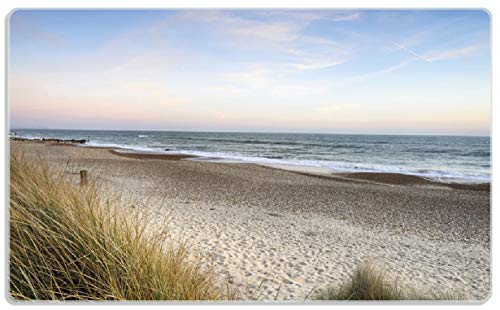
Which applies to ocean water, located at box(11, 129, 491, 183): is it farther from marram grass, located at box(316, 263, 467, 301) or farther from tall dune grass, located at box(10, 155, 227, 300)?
tall dune grass, located at box(10, 155, 227, 300)

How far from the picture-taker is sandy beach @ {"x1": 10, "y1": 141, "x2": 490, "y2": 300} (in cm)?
353

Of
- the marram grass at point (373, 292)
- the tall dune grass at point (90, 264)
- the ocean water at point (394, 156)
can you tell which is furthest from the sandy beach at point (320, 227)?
the tall dune grass at point (90, 264)

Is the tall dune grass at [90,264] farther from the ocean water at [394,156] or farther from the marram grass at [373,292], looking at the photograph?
the ocean water at [394,156]

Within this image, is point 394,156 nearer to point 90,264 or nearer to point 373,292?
point 373,292

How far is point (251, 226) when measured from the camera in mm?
5395

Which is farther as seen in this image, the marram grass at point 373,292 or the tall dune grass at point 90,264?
the marram grass at point 373,292

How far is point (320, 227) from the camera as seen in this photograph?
561 cm

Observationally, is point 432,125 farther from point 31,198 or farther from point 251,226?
point 31,198

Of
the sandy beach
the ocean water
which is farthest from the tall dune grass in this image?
the ocean water

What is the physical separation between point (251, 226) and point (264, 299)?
8.15 feet

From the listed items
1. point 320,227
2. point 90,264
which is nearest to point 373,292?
point 90,264

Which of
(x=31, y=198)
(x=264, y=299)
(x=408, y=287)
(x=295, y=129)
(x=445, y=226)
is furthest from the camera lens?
(x=445, y=226)

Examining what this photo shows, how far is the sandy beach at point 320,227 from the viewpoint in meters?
3.53

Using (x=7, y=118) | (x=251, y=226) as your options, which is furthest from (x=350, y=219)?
(x=7, y=118)
